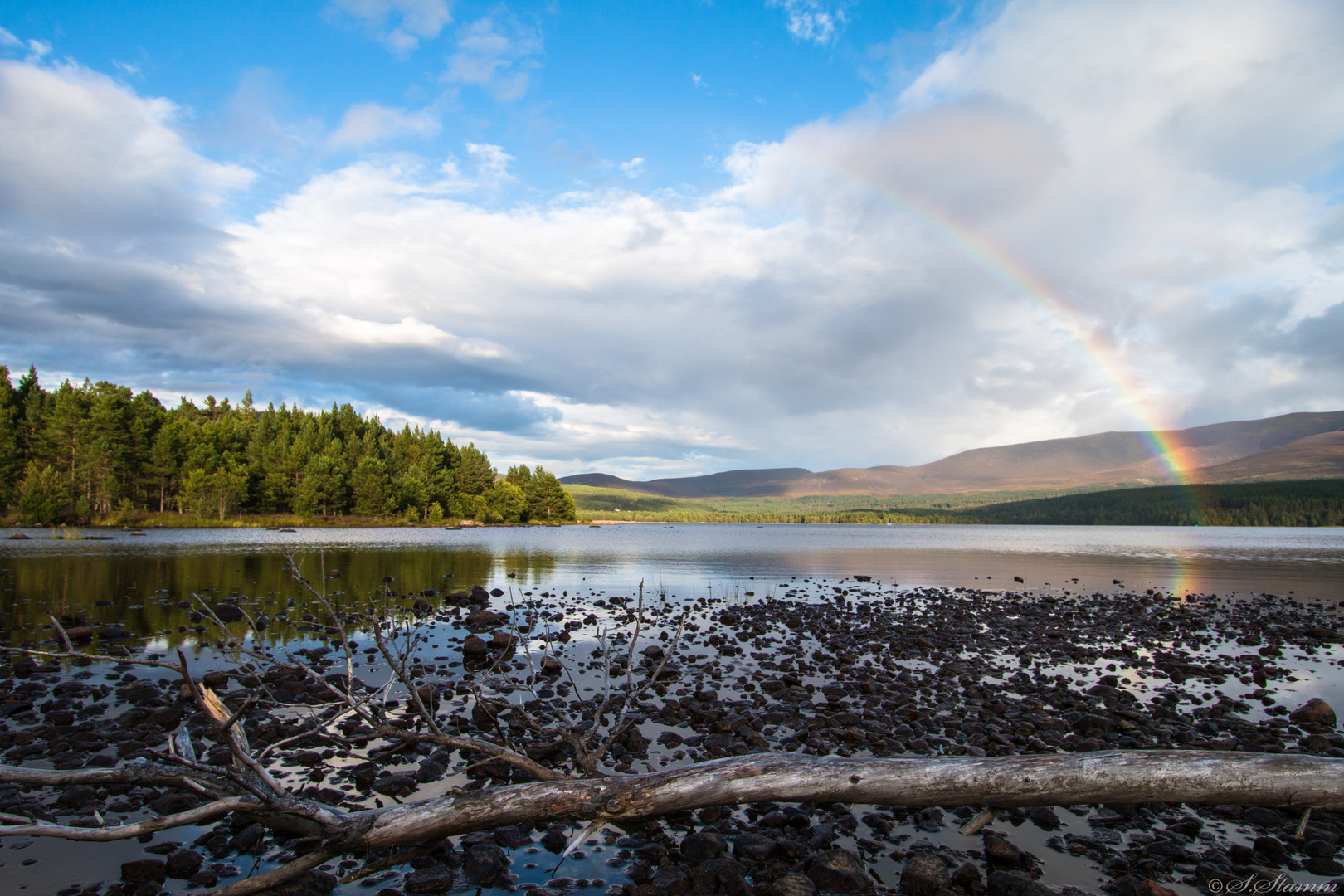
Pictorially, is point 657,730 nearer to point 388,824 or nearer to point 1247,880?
point 388,824

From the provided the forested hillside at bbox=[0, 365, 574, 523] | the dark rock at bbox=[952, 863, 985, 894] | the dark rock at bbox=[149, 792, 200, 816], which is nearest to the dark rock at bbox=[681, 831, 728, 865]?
the dark rock at bbox=[952, 863, 985, 894]

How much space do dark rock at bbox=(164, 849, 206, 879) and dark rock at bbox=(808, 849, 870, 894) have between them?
6.31 m

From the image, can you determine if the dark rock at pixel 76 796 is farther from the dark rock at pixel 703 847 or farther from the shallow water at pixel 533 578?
the dark rock at pixel 703 847

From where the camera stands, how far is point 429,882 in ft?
20.8

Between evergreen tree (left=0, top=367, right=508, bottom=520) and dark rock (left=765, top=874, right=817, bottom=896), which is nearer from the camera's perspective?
dark rock (left=765, top=874, right=817, bottom=896)

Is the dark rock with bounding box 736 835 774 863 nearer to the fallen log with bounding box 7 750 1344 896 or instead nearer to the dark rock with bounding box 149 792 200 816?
the fallen log with bounding box 7 750 1344 896

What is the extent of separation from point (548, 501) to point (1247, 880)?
541ft

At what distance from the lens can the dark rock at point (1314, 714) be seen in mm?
11539

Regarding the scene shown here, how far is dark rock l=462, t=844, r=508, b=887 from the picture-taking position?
6.49 meters

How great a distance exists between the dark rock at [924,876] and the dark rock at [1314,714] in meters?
10.1

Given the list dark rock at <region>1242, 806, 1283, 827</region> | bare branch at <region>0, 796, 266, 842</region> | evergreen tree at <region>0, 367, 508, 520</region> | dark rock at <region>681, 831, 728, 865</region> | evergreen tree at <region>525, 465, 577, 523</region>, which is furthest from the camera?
evergreen tree at <region>525, 465, 577, 523</region>

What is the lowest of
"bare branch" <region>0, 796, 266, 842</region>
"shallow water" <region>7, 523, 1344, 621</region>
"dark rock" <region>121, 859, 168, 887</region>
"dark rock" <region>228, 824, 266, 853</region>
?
"shallow water" <region>7, 523, 1344, 621</region>

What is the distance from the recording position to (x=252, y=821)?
7363 mm

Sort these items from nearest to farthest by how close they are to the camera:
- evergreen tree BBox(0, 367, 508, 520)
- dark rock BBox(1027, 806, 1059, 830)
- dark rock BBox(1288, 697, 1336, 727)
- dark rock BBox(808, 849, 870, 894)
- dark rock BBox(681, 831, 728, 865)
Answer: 1. dark rock BBox(808, 849, 870, 894)
2. dark rock BBox(681, 831, 728, 865)
3. dark rock BBox(1027, 806, 1059, 830)
4. dark rock BBox(1288, 697, 1336, 727)
5. evergreen tree BBox(0, 367, 508, 520)
